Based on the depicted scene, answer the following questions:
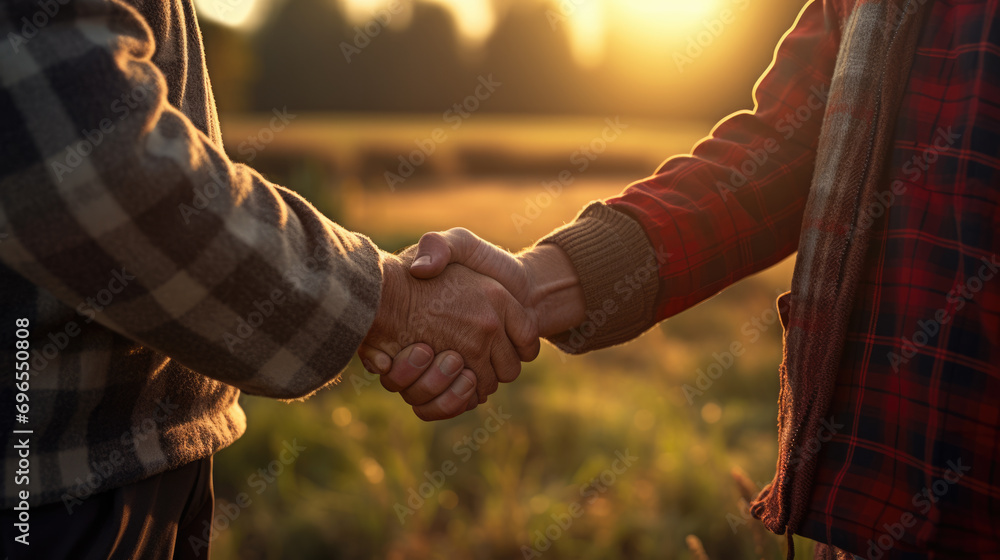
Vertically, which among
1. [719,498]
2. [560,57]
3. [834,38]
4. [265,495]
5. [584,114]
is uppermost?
[834,38]

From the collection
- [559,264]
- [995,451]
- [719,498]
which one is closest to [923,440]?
[995,451]

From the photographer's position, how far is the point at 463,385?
5.54 feet

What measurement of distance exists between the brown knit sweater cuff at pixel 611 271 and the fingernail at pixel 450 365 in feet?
1.22

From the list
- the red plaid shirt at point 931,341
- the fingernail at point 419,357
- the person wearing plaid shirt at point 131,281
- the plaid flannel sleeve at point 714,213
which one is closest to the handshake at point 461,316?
the fingernail at point 419,357

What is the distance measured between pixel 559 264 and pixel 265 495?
1.90m

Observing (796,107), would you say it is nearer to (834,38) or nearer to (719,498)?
(834,38)

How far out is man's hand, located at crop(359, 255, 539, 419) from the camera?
154 centimetres

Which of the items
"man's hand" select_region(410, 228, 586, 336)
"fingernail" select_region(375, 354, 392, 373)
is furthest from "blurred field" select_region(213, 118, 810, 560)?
"fingernail" select_region(375, 354, 392, 373)

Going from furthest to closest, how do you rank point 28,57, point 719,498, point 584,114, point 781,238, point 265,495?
point 584,114, point 265,495, point 719,498, point 781,238, point 28,57

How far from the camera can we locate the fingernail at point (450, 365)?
5.38ft

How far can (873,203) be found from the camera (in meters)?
1.18

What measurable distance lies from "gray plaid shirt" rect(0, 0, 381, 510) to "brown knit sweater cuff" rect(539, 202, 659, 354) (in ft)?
2.17

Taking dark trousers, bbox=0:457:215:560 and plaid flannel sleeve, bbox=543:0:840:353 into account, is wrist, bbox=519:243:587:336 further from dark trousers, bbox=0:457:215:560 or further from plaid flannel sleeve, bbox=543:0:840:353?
dark trousers, bbox=0:457:215:560

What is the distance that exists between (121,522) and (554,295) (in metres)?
1.10
